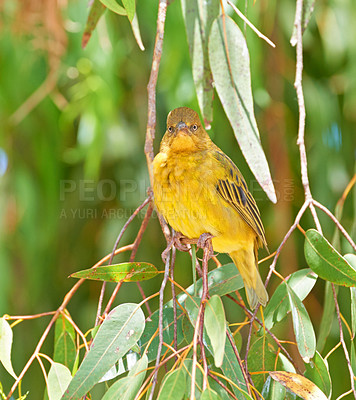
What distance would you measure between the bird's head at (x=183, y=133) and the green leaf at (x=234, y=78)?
504 millimetres

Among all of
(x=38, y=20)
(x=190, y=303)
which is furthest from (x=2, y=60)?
(x=190, y=303)

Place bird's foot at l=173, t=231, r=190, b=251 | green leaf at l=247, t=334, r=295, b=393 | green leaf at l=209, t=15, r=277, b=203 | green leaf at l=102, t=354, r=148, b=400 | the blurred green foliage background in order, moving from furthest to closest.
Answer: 1. the blurred green foliage background
2. bird's foot at l=173, t=231, r=190, b=251
3. green leaf at l=247, t=334, r=295, b=393
4. green leaf at l=209, t=15, r=277, b=203
5. green leaf at l=102, t=354, r=148, b=400

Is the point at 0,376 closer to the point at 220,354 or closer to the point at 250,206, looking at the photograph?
the point at 250,206

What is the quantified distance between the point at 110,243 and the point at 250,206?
5.43 feet

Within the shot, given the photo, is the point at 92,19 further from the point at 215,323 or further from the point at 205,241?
the point at 215,323

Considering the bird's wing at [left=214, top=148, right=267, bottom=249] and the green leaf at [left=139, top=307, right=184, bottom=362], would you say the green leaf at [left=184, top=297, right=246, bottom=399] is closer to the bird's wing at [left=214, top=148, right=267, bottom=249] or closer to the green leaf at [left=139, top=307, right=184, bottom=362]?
the green leaf at [left=139, top=307, right=184, bottom=362]

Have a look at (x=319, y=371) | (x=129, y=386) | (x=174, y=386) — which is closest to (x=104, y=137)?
(x=319, y=371)

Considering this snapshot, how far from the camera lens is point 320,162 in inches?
136

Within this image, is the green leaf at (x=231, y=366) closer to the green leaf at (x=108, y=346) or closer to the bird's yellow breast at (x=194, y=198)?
the green leaf at (x=108, y=346)

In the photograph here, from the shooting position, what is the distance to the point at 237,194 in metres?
2.08

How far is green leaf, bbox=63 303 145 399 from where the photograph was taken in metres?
1.38

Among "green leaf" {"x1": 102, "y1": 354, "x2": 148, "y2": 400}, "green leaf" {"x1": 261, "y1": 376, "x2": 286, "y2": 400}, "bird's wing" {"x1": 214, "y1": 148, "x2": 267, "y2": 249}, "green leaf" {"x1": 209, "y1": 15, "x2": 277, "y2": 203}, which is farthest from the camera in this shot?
"bird's wing" {"x1": 214, "y1": 148, "x2": 267, "y2": 249}

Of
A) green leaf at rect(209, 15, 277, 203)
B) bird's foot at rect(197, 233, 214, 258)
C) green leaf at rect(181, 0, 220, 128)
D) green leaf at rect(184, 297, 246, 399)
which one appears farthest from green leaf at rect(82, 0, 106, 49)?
green leaf at rect(184, 297, 246, 399)

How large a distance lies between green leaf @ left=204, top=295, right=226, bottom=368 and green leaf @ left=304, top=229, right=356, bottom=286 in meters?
0.45
